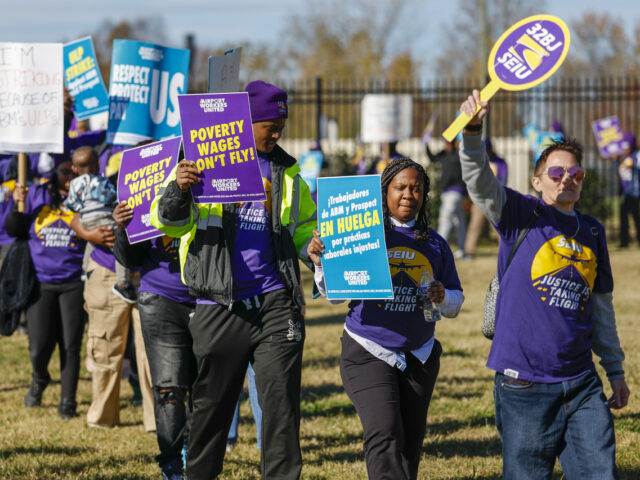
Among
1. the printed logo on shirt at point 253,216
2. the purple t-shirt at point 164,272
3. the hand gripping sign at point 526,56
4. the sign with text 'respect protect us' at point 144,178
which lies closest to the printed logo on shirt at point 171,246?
the purple t-shirt at point 164,272

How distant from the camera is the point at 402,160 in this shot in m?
4.62

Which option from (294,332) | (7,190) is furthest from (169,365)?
(7,190)

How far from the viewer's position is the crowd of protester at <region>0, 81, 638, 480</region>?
150 inches

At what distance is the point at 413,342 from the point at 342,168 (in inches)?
592

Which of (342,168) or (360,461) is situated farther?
(342,168)

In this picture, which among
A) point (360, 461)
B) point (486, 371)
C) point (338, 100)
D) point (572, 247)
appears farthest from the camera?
point (338, 100)

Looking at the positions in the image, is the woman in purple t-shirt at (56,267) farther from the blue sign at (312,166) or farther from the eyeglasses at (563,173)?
the blue sign at (312,166)

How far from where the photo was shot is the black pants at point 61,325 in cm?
711

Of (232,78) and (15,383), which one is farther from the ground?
(232,78)

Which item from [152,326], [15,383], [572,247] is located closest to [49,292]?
[15,383]

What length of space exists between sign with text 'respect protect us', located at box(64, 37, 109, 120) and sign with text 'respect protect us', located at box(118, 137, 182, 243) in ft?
9.76

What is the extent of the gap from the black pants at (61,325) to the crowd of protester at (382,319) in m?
1.95

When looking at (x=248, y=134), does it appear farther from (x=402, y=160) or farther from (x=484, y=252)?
(x=484, y=252)

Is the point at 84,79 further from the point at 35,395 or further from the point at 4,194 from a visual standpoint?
the point at 35,395
